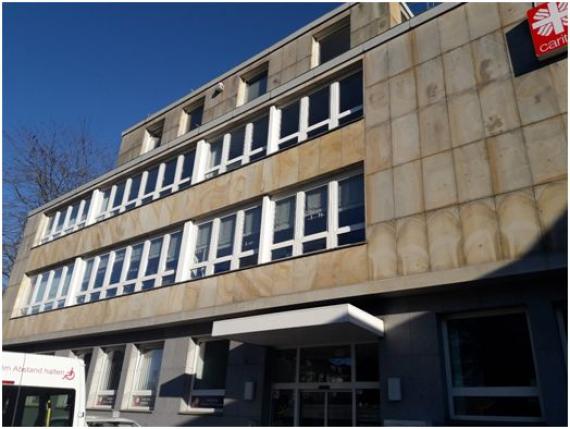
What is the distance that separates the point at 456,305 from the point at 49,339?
46.6 ft

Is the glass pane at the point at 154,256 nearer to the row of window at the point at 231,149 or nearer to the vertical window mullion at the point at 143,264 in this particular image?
the vertical window mullion at the point at 143,264

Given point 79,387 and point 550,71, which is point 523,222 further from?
point 79,387

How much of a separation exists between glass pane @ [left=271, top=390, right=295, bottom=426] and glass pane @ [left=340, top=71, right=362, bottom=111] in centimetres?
735

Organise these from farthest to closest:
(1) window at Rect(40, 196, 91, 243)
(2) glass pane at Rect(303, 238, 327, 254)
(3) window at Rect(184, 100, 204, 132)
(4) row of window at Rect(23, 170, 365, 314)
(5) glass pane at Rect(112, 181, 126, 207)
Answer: (1) window at Rect(40, 196, 91, 243), (3) window at Rect(184, 100, 204, 132), (5) glass pane at Rect(112, 181, 126, 207), (4) row of window at Rect(23, 170, 365, 314), (2) glass pane at Rect(303, 238, 327, 254)

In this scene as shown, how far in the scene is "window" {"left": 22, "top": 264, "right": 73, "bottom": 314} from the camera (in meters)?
17.5

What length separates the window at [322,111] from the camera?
1213 centimetres

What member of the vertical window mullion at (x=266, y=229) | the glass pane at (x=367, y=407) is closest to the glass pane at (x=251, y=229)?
the vertical window mullion at (x=266, y=229)

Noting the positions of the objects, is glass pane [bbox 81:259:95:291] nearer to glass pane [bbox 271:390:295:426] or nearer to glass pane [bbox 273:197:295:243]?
glass pane [bbox 273:197:295:243]

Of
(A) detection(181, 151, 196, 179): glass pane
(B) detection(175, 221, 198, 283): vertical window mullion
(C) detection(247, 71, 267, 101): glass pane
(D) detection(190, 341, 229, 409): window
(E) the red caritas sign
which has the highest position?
(C) detection(247, 71, 267, 101): glass pane

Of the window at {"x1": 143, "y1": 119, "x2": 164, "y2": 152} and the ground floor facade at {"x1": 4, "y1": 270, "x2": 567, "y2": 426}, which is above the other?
the window at {"x1": 143, "y1": 119, "x2": 164, "y2": 152}

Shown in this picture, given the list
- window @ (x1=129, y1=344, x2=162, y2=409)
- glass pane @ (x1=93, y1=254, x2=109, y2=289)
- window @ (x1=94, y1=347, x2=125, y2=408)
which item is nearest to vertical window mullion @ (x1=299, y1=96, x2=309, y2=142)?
window @ (x1=129, y1=344, x2=162, y2=409)

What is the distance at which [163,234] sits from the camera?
1496 centimetres

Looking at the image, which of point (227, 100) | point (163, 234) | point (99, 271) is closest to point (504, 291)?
point (163, 234)

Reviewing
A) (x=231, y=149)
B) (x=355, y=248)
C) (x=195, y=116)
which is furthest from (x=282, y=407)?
(x=195, y=116)
